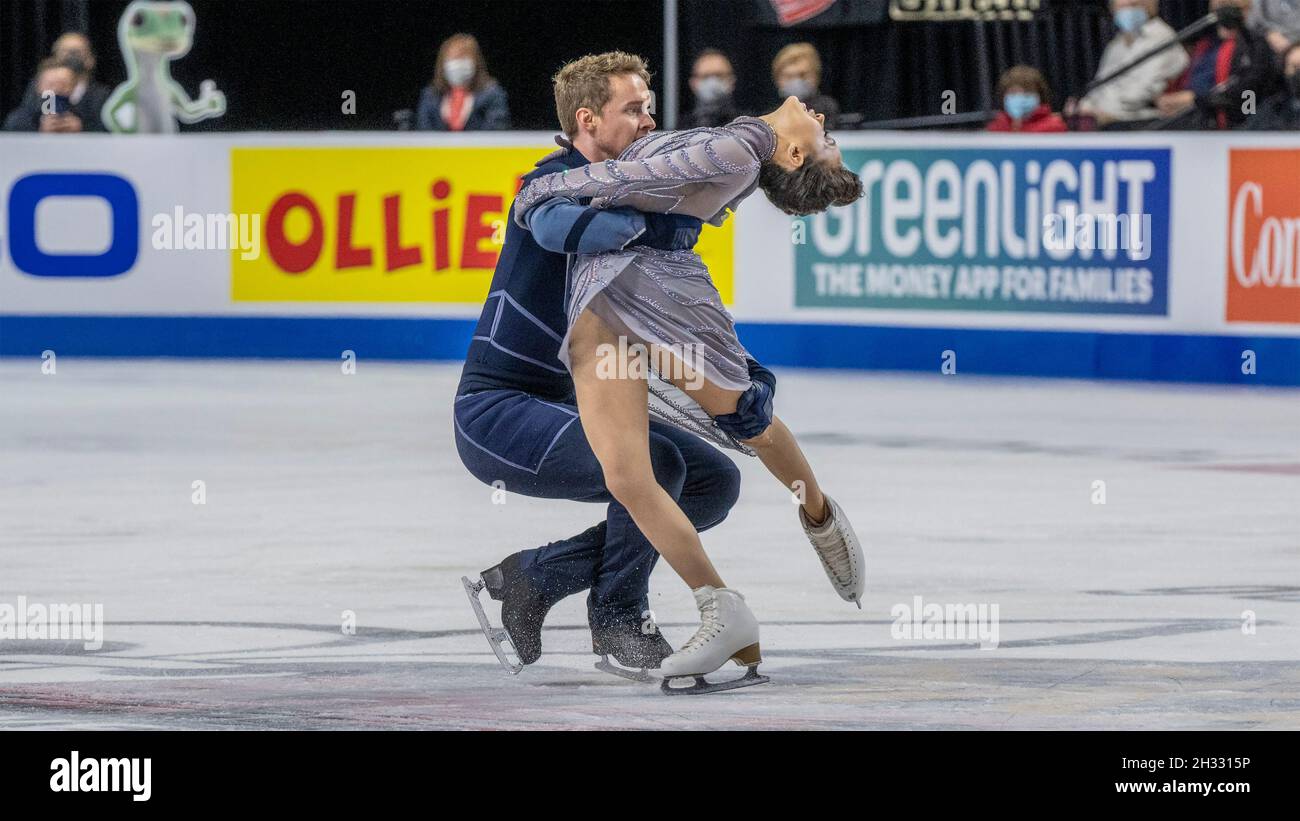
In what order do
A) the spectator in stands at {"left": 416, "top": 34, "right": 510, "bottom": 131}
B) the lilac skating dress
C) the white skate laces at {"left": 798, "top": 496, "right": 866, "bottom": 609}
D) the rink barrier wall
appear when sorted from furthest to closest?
the spectator in stands at {"left": 416, "top": 34, "right": 510, "bottom": 131} → the rink barrier wall → the white skate laces at {"left": 798, "top": 496, "right": 866, "bottom": 609} → the lilac skating dress

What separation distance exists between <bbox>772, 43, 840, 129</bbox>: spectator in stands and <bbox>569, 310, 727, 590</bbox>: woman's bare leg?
9566 mm

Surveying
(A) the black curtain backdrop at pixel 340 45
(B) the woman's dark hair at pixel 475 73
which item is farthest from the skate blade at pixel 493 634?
(A) the black curtain backdrop at pixel 340 45

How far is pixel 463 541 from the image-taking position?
8.47m

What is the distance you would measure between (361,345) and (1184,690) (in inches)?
405

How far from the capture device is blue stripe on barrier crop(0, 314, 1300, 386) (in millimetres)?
13984

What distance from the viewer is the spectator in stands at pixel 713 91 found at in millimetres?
15578

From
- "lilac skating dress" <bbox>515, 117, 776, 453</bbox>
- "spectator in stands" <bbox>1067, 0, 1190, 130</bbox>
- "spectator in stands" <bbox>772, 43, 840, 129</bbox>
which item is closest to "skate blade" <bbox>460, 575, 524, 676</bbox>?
"lilac skating dress" <bbox>515, 117, 776, 453</bbox>

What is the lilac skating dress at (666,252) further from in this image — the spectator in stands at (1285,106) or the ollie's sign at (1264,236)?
the spectator in stands at (1285,106)

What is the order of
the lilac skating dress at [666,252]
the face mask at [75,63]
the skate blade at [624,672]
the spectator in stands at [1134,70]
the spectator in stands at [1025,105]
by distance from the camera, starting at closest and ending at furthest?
the lilac skating dress at [666,252] → the skate blade at [624,672] → the spectator in stands at [1134,70] → the spectator in stands at [1025,105] → the face mask at [75,63]

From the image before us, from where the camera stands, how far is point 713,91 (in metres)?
15.6

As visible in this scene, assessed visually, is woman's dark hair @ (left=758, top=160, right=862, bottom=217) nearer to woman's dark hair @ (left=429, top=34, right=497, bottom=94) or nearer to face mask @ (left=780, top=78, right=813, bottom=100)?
face mask @ (left=780, top=78, right=813, bottom=100)

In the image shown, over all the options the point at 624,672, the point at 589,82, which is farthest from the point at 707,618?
the point at 589,82

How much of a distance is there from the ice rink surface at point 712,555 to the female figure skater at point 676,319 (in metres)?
0.31
